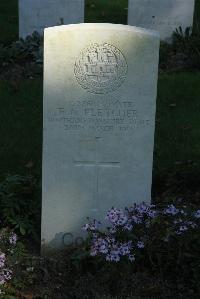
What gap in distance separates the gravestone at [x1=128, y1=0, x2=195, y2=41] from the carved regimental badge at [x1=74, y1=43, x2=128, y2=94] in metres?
4.84

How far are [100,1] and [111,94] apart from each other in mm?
7407

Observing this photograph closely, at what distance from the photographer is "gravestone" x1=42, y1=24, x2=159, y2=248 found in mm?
4383

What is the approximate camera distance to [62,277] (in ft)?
14.4

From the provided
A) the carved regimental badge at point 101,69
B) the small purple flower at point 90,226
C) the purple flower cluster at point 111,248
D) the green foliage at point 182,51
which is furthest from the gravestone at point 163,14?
the purple flower cluster at point 111,248

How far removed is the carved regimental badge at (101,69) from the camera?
4.41 meters

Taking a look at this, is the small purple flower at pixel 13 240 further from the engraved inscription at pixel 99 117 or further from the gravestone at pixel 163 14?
the gravestone at pixel 163 14

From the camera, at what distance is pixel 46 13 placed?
917 cm

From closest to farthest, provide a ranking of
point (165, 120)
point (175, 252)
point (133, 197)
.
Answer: point (175, 252)
point (133, 197)
point (165, 120)

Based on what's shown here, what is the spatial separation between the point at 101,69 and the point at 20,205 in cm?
121

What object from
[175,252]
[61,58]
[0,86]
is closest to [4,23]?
[0,86]

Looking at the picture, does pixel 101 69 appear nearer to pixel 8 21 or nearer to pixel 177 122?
pixel 177 122

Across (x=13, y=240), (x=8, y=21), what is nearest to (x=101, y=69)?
Result: (x=13, y=240)

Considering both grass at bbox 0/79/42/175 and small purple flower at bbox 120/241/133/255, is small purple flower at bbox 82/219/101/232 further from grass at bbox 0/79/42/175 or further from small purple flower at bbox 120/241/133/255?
grass at bbox 0/79/42/175

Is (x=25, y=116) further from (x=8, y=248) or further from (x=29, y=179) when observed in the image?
(x=8, y=248)
